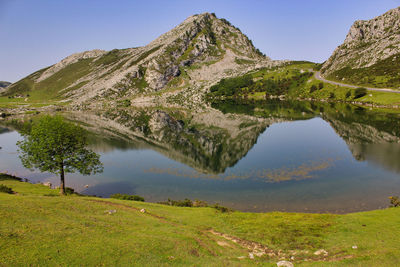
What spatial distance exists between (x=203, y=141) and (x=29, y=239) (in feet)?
264

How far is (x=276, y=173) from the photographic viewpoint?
59.6 meters

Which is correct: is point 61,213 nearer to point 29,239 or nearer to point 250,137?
point 29,239

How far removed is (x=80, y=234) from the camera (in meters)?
20.2

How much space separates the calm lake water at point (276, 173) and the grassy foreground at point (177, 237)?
1412 centimetres

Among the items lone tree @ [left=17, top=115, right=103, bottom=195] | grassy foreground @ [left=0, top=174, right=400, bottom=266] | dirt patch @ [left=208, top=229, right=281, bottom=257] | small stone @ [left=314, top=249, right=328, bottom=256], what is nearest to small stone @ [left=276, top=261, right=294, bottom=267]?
grassy foreground @ [left=0, top=174, right=400, bottom=266]

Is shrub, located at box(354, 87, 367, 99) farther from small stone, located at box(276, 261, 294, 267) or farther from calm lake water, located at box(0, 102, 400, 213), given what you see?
small stone, located at box(276, 261, 294, 267)

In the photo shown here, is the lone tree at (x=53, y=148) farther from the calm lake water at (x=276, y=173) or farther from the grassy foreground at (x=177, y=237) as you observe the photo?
the grassy foreground at (x=177, y=237)

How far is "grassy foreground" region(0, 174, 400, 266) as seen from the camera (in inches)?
695

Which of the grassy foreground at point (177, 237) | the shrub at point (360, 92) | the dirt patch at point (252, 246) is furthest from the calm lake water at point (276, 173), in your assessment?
the shrub at point (360, 92)

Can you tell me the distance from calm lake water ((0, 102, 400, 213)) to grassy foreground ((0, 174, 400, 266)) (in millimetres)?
14119

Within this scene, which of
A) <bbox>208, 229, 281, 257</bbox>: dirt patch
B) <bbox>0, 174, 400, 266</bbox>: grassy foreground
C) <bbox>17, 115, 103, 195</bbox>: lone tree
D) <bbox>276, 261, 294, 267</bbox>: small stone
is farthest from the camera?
<bbox>17, 115, 103, 195</bbox>: lone tree

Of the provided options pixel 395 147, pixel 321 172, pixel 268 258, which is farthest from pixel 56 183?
pixel 395 147

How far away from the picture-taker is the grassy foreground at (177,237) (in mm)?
17656

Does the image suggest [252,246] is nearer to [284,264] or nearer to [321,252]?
[284,264]
